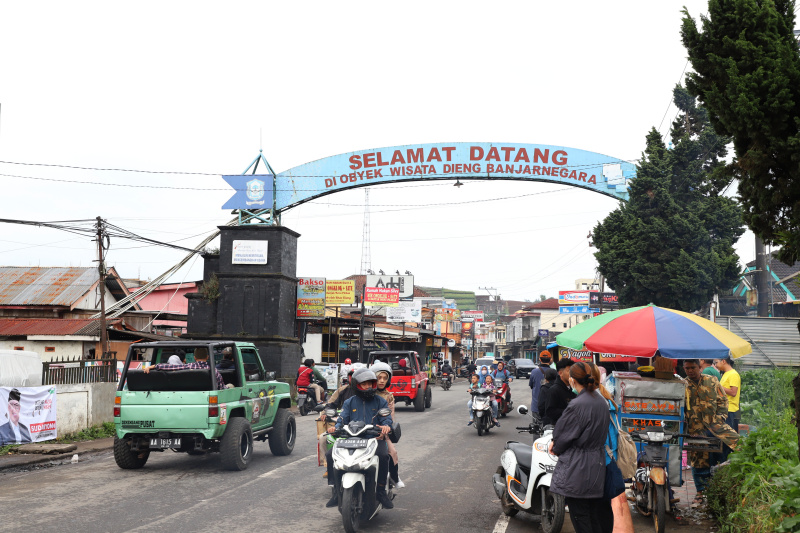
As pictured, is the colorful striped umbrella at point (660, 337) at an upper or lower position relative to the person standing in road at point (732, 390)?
upper

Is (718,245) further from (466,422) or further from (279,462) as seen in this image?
(279,462)

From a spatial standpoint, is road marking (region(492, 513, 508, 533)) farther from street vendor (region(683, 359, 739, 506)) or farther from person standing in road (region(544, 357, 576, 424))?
street vendor (region(683, 359, 739, 506))

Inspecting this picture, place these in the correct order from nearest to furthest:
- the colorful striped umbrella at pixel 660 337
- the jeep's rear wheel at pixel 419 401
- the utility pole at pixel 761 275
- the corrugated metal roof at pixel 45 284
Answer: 1. the colorful striped umbrella at pixel 660 337
2. the utility pole at pixel 761 275
3. the jeep's rear wheel at pixel 419 401
4. the corrugated metal roof at pixel 45 284

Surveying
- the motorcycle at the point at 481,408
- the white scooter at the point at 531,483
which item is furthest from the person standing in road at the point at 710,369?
the motorcycle at the point at 481,408

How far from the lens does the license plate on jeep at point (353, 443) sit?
6914mm

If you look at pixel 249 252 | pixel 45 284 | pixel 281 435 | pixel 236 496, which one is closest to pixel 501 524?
pixel 236 496

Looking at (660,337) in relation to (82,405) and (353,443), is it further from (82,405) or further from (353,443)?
(82,405)

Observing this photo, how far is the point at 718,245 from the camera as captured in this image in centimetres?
2214

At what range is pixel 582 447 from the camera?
529cm

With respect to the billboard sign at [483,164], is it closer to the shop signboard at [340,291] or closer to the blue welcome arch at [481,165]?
the blue welcome arch at [481,165]

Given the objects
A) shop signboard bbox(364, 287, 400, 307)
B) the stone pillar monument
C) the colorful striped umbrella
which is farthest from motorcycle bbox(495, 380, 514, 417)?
shop signboard bbox(364, 287, 400, 307)

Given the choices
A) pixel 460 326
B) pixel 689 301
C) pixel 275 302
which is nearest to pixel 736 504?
pixel 689 301

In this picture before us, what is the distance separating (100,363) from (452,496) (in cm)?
1159

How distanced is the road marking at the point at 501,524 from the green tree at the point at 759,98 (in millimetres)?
4105
